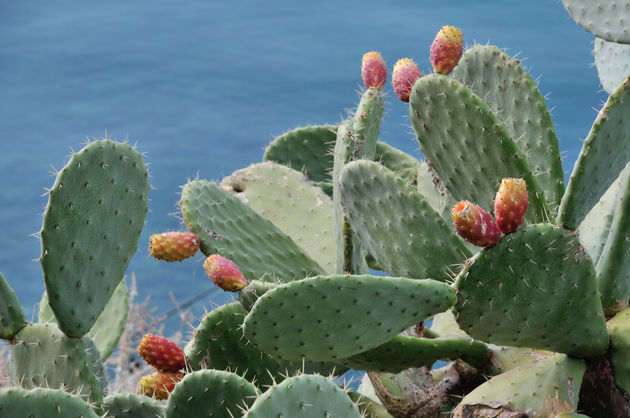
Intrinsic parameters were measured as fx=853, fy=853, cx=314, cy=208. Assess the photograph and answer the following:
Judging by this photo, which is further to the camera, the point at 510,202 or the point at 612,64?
the point at 612,64

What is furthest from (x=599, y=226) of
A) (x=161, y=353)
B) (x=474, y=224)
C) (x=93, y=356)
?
(x=93, y=356)

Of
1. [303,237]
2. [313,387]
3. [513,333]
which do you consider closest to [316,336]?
[313,387]

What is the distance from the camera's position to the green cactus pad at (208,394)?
1116 millimetres

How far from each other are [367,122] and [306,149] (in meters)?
0.57

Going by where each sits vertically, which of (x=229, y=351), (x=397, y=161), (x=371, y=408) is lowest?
(x=371, y=408)

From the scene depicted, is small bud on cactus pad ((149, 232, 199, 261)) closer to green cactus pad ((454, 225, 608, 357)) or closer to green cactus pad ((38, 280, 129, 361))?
green cactus pad ((38, 280, 129, 361))

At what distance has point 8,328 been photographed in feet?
4.25

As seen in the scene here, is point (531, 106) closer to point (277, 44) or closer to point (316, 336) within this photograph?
point (316, 336)

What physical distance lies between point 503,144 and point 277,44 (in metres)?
7.22

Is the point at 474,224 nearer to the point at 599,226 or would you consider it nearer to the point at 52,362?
the point at 599,226

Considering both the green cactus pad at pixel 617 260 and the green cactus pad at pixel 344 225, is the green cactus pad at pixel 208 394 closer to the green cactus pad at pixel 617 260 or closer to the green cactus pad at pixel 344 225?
the green cactus pad at pixel 344 225

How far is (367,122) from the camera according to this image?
1.49m

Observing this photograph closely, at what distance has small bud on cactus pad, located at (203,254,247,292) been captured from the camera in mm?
1167

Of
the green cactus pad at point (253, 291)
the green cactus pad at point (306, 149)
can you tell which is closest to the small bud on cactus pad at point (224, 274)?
the green cactus pad at point (253, 291)
